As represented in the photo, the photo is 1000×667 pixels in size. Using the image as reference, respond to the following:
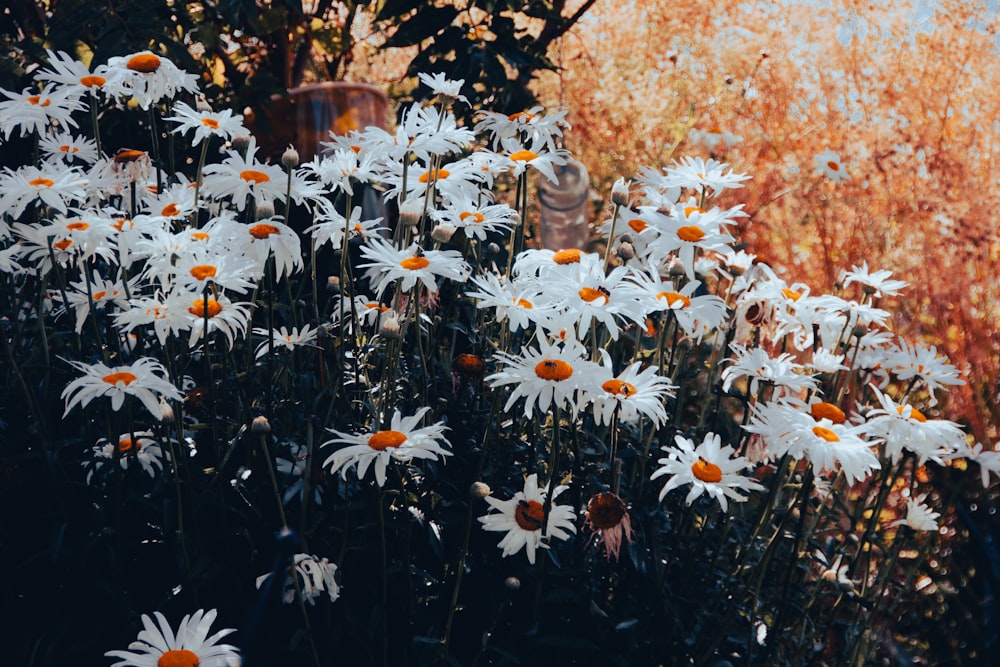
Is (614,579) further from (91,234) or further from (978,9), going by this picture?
(978,9)

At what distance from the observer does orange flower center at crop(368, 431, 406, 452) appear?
1338 mm

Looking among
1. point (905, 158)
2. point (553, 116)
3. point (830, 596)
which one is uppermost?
point (553, 116)

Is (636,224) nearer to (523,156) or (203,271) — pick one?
(523,156)

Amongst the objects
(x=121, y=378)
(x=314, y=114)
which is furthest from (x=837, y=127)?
(x=121, y=378)

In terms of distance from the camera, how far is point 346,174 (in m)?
1.74

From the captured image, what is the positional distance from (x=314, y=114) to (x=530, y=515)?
8.25 ft

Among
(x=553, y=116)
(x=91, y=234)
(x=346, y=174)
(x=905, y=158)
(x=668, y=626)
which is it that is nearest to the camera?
(x=91, y=234)

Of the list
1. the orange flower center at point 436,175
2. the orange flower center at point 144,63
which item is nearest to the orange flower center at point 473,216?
the orange flower center at point 436,175

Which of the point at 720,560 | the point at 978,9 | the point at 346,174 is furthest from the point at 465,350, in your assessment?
the point at 978,9

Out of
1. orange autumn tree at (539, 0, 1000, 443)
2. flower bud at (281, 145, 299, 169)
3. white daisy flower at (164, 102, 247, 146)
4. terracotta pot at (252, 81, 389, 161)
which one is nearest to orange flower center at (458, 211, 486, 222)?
flower bud at (281, 145, 299, 169)

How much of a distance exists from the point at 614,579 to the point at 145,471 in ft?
2.91

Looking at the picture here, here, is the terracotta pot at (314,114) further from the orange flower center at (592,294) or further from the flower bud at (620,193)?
the orange flower center at (592,294)

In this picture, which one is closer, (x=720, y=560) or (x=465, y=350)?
(x=720, y=560)

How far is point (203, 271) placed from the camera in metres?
1.42
